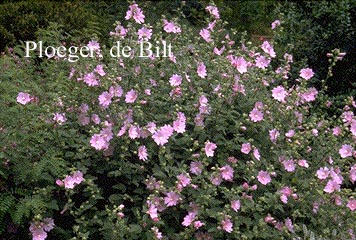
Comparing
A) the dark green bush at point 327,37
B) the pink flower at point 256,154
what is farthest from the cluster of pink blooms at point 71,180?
the dark green bush at point 327,37

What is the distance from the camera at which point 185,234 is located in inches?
115

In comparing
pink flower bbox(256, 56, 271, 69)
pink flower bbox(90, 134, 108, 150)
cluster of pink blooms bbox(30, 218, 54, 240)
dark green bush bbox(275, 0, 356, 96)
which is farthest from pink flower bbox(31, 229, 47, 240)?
dark green bush bbox(275, 0, 356, 96)

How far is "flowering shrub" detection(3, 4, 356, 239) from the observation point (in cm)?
297

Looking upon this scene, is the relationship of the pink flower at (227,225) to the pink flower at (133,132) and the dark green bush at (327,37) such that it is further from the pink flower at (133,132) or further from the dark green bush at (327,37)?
the dark green bush at (327,37)

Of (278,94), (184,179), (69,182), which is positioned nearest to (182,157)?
(184,179)

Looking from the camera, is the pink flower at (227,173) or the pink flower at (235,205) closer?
the pink flower at (235,205)

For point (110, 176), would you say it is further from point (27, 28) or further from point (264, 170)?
point (27, 28)

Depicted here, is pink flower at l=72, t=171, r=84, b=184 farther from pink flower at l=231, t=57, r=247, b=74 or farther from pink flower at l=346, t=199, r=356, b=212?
pink flower at l=346, t=199, r=356, b=212

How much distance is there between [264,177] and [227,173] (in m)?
0.19

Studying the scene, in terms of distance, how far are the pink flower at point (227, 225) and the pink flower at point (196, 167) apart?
262mm

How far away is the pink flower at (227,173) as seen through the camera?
3.09m

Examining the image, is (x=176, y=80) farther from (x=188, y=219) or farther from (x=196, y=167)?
(x=188, y=219)

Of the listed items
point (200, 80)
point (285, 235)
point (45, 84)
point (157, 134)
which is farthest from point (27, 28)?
point (285, 235)

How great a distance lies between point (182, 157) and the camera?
3.15 m
